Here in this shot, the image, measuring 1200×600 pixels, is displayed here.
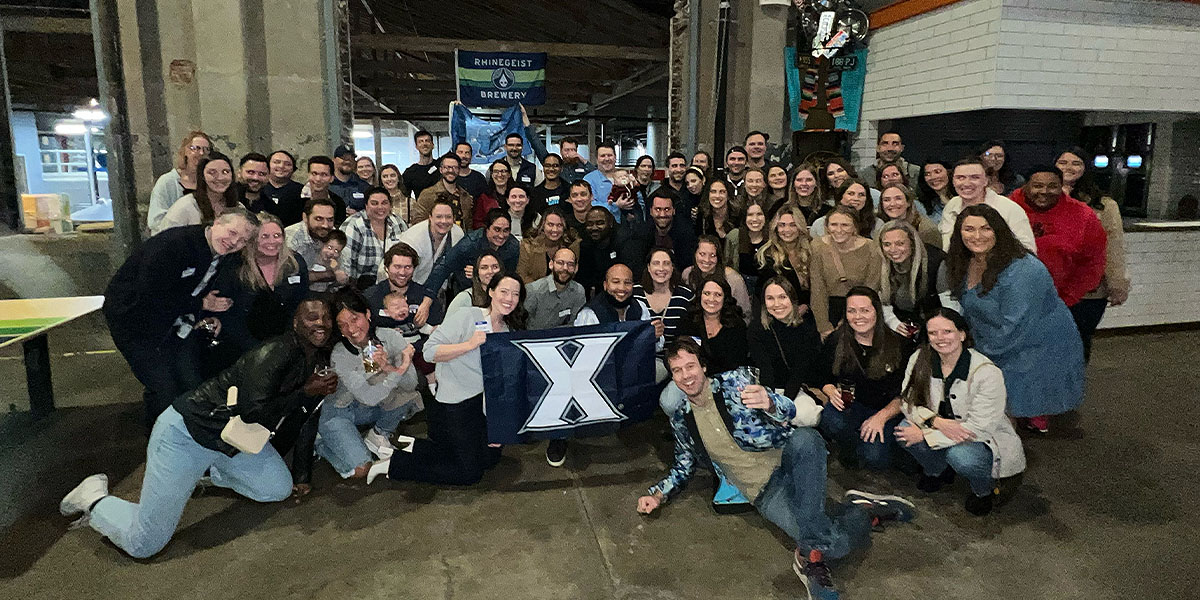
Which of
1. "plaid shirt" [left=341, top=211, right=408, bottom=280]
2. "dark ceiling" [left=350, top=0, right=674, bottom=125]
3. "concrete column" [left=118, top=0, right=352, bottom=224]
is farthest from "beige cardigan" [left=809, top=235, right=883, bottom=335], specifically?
"dark ceiling" [left=350, top=0, right=674, bottom=125]

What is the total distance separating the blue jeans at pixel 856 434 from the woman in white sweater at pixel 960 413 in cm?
24

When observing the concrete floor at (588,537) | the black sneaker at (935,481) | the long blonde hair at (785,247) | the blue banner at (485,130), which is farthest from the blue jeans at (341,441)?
the blue banner at (485,130)

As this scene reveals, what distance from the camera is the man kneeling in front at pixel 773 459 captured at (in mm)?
3357

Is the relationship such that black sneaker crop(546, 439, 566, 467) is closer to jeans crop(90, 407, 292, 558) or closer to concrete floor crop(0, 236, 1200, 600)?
concrete floor crop(0, 236, 1200, 600)

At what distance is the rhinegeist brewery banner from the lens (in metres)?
10.1

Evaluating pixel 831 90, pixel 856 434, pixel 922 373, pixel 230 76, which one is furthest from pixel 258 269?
pixel 831 90

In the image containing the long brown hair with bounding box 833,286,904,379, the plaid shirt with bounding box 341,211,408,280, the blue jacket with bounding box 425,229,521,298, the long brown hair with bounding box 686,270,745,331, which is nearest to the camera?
the long brown hair with bounding box 833,286,904,379

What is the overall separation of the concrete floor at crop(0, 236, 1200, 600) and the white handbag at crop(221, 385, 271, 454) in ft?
1.81

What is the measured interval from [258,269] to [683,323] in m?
2.71

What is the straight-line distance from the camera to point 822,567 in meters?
3.20

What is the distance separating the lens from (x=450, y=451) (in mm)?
4305

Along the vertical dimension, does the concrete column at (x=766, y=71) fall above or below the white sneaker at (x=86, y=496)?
above

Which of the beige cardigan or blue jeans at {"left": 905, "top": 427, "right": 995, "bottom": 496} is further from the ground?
the beige cardigan

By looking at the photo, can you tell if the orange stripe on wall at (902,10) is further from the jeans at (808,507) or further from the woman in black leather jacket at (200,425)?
the woman in black leather jacket at (200,425)
